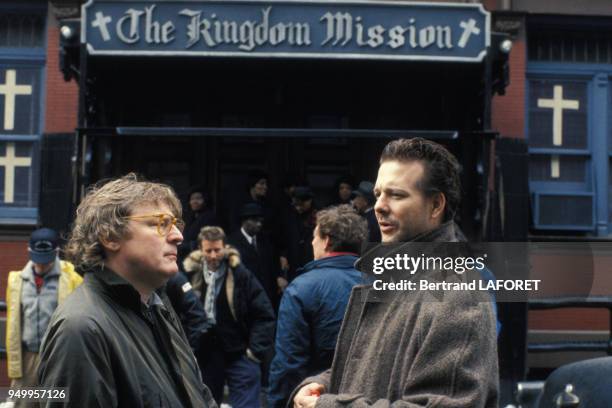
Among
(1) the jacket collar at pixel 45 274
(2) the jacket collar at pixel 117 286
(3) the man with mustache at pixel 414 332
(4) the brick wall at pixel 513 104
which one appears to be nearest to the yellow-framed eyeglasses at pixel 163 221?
(2) the jacket collar at pixel 117 286

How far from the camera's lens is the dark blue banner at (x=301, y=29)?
35.4ft

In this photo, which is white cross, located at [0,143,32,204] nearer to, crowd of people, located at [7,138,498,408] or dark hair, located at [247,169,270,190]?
dark hair, located at [247,169,270,190]

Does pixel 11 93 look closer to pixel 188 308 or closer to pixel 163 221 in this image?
pixel 188 308

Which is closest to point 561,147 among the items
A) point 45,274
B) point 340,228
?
point 45,274

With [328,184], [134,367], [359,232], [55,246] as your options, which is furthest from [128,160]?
[134,367]

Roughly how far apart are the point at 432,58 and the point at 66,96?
4744 millimetres

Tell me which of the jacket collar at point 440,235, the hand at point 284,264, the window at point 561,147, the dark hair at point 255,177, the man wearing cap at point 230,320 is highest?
the window at point 561,147

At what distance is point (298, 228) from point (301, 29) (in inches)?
83.8

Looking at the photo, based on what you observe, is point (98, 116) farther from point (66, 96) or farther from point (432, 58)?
point (432, 58)

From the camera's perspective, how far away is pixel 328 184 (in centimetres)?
1312

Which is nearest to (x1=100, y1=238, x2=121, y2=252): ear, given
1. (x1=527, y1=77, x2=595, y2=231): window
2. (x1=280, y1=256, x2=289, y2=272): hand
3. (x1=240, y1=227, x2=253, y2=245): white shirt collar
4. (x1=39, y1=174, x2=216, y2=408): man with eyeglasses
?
(x1=39, y1=174, x2=216, y2=408): man with eyeglasses

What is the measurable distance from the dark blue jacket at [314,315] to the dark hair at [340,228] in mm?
78

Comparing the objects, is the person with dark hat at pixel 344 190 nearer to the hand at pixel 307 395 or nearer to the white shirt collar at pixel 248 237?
the white shirt collar at pixel 248 237

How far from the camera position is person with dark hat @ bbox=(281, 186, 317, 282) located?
34.3ft
